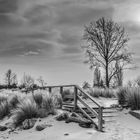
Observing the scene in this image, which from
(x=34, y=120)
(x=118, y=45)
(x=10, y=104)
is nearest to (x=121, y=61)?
(x=118, y=45)

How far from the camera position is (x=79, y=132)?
7039 mm

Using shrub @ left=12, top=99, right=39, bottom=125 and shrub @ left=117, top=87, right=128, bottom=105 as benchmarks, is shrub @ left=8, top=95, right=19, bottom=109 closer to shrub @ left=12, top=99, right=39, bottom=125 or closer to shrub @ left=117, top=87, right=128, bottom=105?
Result: shrub @ left=12, top=99, right=39, bottom=125

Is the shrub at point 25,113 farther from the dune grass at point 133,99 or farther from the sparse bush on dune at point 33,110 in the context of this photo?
the dune grass at point 133,99

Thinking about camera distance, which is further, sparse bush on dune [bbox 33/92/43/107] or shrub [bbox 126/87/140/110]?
sparse bush on dune [bbox 33/92/43/107]

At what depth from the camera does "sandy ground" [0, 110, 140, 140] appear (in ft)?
21.8

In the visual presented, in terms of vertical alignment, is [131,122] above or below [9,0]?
below

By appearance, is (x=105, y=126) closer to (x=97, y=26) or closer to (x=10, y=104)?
(x=10, y=104)

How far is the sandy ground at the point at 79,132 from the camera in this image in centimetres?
666

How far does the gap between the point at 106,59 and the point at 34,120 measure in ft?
57.3

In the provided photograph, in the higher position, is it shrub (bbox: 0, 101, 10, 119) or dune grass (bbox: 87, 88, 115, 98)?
dune grass (bbox: 87, 88, 115, 98)

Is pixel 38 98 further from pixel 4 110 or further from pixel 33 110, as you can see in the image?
pixel 4 110

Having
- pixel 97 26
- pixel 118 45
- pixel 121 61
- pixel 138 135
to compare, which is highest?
pixel 97 26

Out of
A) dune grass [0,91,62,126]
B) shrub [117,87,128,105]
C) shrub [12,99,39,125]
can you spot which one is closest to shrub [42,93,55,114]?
dune grass [0,91,62,126]

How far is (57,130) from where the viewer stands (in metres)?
7.43
